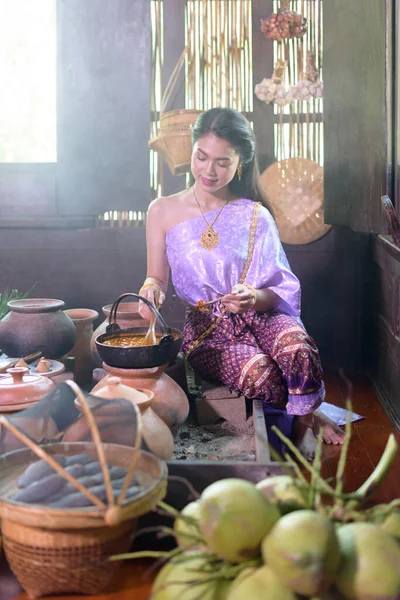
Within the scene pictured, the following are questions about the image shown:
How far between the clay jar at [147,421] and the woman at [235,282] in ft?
2.96

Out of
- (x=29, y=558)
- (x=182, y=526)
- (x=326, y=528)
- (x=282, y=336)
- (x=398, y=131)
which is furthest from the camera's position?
(x=398, y=131)

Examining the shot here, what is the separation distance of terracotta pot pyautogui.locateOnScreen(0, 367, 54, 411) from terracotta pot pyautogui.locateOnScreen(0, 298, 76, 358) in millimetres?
820

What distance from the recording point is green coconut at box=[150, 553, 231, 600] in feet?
5.02

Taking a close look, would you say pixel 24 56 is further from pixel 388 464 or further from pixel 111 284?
pixel 388 464

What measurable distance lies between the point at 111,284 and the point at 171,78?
150cm

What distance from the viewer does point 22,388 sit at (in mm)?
2420

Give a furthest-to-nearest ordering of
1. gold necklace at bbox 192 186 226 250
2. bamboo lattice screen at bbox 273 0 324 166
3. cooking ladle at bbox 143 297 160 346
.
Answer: bamboo lattice screen at bbox 273 0 324 166 → gold necklace at bbox 192 186 226 250 → cooking ladle at bbox 143 297 160 346

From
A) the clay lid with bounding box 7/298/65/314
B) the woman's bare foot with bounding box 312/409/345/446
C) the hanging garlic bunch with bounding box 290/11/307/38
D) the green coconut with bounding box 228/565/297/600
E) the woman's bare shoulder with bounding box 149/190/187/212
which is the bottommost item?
the woman's bare foot with bounding box 312/409/345/446

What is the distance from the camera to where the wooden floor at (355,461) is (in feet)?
6.32

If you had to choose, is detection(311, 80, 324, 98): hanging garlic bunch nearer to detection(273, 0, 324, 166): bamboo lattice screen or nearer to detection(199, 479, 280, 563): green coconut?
detection(273, 0, 324, 166): bamboo lattice screen

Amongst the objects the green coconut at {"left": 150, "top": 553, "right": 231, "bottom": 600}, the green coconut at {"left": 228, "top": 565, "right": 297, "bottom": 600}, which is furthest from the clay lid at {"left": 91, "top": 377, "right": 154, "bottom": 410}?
the green coconut at {"left": 228, "top": 565, "right": 297, "bottom": 600}

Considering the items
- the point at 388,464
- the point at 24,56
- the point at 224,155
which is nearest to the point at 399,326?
the point at 224,155

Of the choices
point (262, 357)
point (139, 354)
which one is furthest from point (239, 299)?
point (139, 354)

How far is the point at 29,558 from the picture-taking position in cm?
179
